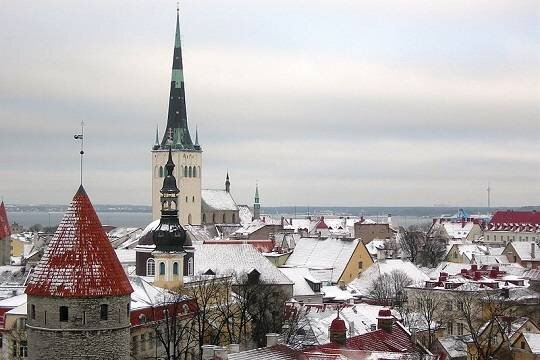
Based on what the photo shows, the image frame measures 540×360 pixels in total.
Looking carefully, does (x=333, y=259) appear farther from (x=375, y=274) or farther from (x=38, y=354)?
(x=38, y=354)

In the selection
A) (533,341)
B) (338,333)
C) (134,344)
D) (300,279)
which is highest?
(338,333)

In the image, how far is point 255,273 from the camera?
6862 cm

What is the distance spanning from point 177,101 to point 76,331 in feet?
315

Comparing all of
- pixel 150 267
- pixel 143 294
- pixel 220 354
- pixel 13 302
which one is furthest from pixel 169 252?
pixel 220 354

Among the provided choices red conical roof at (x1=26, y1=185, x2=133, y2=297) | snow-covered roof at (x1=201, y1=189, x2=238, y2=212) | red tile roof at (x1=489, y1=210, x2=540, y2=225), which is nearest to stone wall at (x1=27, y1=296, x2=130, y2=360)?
red conical roof at (x1=26, y1=185, x2=133, y2=297)

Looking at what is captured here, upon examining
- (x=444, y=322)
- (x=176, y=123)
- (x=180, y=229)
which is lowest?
(x=444, y=322)

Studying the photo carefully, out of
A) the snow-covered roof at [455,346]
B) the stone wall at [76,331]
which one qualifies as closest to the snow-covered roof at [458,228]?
the snow-covered roof at [455,346]

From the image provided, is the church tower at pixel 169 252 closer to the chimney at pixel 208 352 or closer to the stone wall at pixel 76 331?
the chimney at pixel 208 352

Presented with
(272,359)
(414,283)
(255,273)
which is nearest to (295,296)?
(255,273)

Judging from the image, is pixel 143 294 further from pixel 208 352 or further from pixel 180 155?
pixel 180 155

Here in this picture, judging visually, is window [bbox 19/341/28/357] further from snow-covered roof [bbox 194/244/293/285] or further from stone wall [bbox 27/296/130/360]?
snow-covered roof [bbox 194/244/293/285]

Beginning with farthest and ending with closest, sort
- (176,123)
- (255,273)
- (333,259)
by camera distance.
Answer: (176,123) → (333,259) → (255,273)

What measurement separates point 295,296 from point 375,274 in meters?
11.8

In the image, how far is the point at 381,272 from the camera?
266ft
